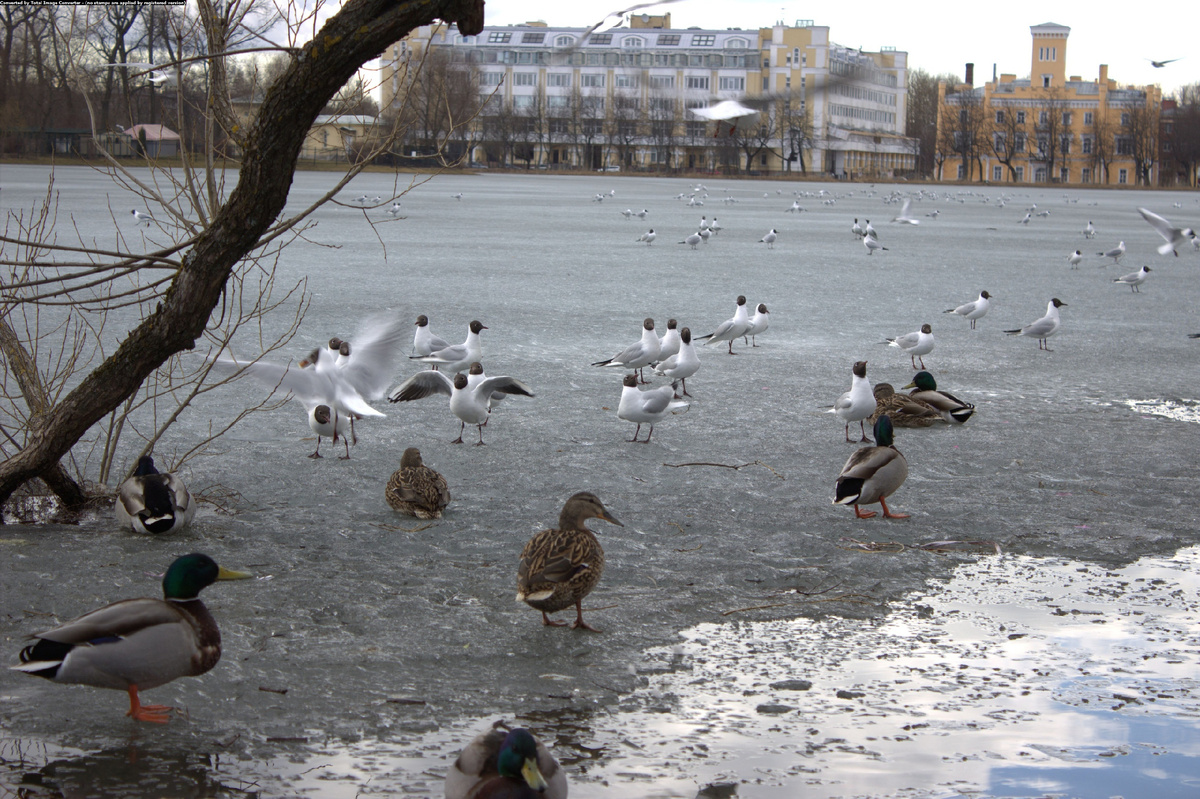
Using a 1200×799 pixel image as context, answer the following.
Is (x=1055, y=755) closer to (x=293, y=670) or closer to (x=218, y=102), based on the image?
(x=293, y=670)

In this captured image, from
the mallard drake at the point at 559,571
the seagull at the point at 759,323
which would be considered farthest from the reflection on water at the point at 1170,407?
the mallard drake at the point at 559,571

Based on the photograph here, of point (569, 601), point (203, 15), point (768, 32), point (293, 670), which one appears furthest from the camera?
point (768, 32)

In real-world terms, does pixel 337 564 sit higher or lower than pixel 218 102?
lower

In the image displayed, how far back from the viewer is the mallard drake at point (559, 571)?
173 inches

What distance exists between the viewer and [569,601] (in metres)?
4.48

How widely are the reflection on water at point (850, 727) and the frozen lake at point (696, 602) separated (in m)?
0.01

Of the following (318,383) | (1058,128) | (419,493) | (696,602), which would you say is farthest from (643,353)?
(1058,128)

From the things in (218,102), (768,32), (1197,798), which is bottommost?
(1197,798)

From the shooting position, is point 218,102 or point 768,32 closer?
point 218,102

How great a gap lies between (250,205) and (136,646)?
2041 millimetres

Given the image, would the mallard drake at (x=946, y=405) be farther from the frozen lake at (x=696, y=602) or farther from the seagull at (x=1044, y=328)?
the seagull at (x=1044, y=328)

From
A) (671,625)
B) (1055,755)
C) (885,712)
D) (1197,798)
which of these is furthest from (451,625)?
(1197,798)

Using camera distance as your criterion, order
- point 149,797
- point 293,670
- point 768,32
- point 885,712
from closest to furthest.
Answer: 1. point 149,797
2. point 885,712
3. point 293,670
4. point 768,32

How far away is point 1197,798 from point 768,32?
126 ft
